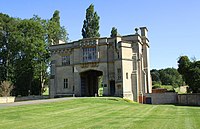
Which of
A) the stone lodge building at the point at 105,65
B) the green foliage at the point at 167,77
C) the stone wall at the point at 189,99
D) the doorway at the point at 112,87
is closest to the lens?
the stone wall at the point at 189,99

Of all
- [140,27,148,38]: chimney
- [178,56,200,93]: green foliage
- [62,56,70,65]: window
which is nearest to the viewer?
[178,56,200,93]: green foliage

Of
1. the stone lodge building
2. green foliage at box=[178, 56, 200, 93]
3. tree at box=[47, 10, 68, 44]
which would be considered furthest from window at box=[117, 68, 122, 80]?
tree at box=[47, 10, 68, 44]

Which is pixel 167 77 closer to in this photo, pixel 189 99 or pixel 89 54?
pixel 189 99

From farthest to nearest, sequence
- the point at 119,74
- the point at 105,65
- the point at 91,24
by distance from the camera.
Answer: the point at 91,24
the point at 105,65
the point at 119,74

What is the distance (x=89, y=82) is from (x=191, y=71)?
18263mm

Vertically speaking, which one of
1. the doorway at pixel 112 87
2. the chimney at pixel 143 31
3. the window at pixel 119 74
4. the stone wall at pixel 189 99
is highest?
the chimney at pixel 143 31

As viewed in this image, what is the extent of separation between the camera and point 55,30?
5625cm

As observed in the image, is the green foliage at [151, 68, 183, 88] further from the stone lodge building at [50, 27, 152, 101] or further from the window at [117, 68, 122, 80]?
the window at [117, 68, 122, 80]

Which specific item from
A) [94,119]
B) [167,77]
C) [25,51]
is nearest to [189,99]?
[94,119]

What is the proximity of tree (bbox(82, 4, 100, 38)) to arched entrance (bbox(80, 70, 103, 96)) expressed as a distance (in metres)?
11.6

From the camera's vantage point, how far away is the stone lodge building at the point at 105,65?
128ft

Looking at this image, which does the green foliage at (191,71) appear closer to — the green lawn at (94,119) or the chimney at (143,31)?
the chimney at (143,31)

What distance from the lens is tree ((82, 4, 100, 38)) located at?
55.4 metres

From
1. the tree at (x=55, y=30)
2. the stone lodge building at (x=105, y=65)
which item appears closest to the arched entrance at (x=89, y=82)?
the stone lodge building at (x=105, y=65)
